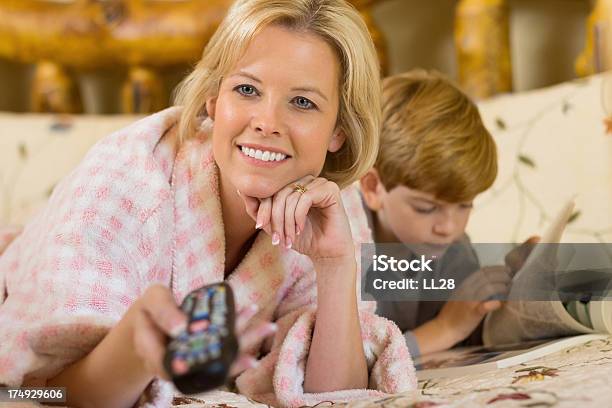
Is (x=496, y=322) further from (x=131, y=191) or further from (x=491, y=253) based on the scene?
(x=131, y=191)

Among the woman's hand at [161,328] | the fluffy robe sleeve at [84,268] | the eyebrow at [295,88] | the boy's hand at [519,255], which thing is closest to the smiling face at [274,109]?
the eyebrow at [295,88]

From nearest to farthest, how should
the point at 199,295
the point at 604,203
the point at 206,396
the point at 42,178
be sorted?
1. the point at 199,295
2. the point at 206,396
3. the point at 604,203
4. the point at 42,178

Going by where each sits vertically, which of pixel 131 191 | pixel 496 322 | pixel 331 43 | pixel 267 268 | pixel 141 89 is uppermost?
pixel 141 89

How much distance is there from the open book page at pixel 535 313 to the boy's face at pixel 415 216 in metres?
0.12

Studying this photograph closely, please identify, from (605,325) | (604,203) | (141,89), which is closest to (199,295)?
(605,325)

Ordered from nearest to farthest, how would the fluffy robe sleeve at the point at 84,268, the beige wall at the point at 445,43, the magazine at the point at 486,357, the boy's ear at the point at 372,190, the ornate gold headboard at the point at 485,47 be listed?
the fluffy robe sleeve at the point at 84,268
the magazine at the point at 486,357
the boy's ear at the point at 372,190
the ornate gold headboard at the point at 485,47
the beige wall at the point at 445,43

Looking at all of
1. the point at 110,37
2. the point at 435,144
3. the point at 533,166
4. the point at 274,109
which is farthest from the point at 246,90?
the point at 110,37

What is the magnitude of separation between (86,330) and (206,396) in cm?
16

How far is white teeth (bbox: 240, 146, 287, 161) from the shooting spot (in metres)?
0.75

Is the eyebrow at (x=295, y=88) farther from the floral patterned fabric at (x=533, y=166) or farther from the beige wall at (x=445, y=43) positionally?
the beige wall at (x=445, y=43)

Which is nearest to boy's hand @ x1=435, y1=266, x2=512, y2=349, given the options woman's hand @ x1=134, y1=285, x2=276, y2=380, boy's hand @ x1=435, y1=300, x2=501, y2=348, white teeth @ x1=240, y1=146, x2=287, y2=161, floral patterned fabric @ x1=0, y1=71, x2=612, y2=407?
boy's hand @ x1=435, y1=300, x2=501, y2=348

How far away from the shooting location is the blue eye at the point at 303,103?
745mm

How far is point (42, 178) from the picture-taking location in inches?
59.3

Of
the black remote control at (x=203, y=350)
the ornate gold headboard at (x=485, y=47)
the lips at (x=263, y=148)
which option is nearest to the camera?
the black remote control at (x=203, y=350)
